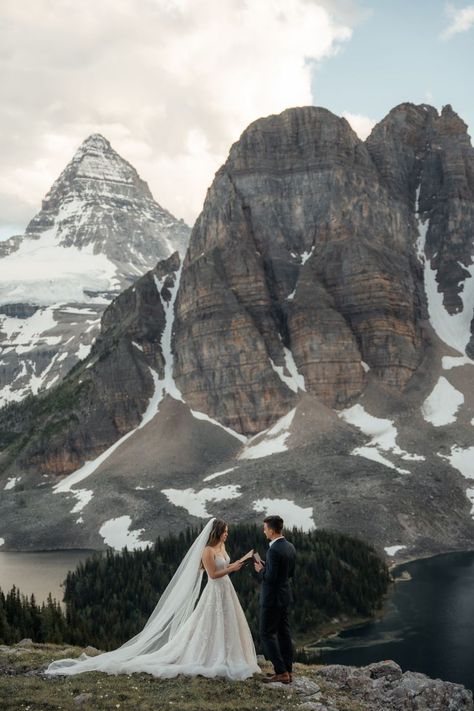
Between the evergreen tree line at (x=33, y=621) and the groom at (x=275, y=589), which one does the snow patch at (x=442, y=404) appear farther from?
the groom at (x=275, y=589)

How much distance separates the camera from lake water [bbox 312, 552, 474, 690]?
53.9 metres

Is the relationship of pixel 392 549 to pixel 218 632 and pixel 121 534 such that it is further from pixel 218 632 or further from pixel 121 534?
pixel 218 632

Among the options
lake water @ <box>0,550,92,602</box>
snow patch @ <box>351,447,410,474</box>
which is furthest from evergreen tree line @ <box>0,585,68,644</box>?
snow patch @ <box>351,447,410,474</box>

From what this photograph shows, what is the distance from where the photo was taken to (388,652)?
59000 mm

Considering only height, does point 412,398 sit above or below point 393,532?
above

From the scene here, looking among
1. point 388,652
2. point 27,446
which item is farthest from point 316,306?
point 388,652

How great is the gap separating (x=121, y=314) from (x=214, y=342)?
44.2 meters

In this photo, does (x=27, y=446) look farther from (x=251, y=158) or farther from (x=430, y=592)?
(x=430, y=592)

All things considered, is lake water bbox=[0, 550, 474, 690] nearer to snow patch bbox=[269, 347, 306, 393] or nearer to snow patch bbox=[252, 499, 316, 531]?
snow patch bbox=[252, 499, 316, 531]

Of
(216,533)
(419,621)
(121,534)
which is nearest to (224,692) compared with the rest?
(216,533)

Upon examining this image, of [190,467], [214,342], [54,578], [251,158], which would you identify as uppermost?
[251,158]

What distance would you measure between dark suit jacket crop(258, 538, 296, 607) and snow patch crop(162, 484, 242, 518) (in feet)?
332

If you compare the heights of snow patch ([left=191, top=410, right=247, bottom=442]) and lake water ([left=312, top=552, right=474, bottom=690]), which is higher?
snow patch ([left=191, top=410, right=247, bottom=442])

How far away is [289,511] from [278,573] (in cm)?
9791
